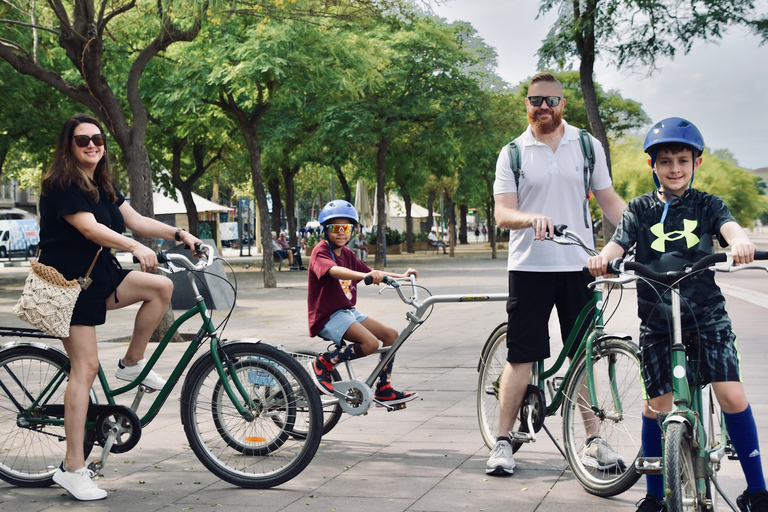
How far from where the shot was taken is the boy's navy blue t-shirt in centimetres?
332

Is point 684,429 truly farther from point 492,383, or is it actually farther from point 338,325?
point 338,325

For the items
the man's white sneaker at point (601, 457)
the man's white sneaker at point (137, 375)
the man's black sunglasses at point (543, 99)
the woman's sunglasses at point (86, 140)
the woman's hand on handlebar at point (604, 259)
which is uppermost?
the man's black sunglasses at point (543, 99)

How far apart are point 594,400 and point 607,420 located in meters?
0.10

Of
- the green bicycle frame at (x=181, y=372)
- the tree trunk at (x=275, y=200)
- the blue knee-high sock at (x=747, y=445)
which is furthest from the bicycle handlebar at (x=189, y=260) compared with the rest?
the tree trunk at (x=275, y=200)

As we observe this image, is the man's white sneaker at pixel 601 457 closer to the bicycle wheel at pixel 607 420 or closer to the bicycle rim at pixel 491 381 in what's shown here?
the bicycle wheel at pixel 607 420

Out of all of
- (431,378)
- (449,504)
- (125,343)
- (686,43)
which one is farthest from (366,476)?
(686,43)

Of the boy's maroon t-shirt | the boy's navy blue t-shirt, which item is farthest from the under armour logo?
the boy's maroon t-shirt

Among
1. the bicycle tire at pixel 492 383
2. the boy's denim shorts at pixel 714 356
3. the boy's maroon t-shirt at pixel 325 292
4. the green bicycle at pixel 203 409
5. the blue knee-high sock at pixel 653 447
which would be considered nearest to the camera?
the boy's denim shorts at pixel 714 356

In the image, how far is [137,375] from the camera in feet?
14.5

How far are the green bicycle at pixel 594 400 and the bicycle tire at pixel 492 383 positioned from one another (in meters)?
0.29

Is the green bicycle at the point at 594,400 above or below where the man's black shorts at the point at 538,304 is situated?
below

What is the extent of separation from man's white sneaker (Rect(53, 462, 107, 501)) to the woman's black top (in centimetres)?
70

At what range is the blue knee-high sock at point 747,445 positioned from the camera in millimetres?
3316

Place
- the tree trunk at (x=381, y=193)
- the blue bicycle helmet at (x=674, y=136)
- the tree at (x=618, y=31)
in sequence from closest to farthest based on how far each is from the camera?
the blue bicycle helmet at (x=674, y=136) < the tree at (x=618, y=31) < the tree trunk at (x=381, y=193)
